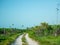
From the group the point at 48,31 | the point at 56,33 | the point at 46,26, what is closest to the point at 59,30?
the point at 56,33

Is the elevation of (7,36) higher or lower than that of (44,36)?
lower

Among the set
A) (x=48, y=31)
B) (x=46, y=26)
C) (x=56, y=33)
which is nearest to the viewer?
(x=56, y=33)

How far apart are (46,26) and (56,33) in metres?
16.3

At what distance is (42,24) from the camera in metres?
72.9

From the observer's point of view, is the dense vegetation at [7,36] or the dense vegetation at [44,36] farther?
the dense vegetation at [7,36]

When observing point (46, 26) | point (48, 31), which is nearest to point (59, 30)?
point (48, 31)

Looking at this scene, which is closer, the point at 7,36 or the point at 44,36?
the point at 44,36

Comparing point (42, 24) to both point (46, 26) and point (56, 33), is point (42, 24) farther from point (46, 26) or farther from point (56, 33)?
point (56, 33)

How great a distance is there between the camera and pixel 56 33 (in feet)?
179

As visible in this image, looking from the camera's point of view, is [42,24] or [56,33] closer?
[56,33]

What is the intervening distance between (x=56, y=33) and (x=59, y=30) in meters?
1.30

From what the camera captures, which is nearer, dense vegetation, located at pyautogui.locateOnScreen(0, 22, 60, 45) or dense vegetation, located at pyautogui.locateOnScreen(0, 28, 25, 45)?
dense vegetation, located at pyautogui.locateOnScreen(0, 22, 60, 45)

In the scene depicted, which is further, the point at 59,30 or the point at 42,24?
the point at 42,24

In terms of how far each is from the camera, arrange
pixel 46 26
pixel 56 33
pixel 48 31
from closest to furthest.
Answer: pixel 56 33 → pixel 48 31 → pixel 46 26
